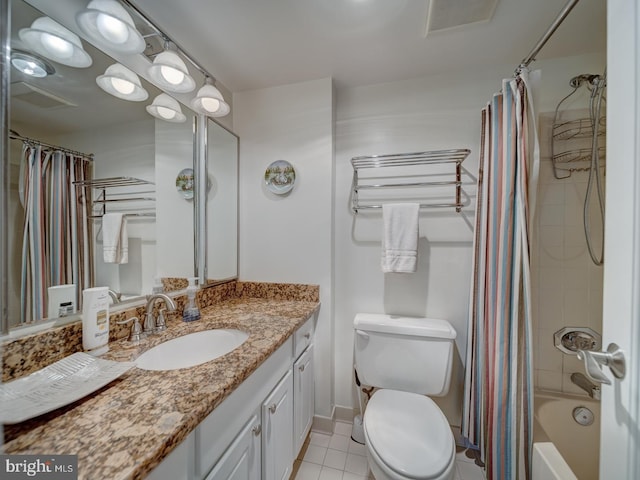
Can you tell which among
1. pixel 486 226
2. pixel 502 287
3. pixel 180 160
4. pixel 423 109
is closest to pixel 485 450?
pixel 502 287

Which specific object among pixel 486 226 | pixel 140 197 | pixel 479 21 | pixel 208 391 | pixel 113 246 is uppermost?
pixel 479 21

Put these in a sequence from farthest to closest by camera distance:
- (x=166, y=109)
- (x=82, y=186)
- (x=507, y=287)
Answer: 1. (x=166, y=109)
2. (x=507, y=287)
3. (x=82, y=186)

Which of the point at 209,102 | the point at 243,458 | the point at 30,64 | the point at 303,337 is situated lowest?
the point at 243,458

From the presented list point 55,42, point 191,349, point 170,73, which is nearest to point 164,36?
point 170,73

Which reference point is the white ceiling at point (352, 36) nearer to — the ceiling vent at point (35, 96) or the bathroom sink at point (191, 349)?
the ceiling vent at point (35, 96)

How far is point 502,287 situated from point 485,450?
82cm

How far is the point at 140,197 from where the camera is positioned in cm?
110

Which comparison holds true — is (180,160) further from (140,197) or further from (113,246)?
(113,246)

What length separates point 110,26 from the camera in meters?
0.92

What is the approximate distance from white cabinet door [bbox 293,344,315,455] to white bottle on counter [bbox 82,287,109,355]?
79 cm

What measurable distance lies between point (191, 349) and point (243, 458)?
1.55ft

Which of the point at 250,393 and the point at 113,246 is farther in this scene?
the point at 113,246

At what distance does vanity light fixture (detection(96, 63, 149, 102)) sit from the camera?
3.14ft

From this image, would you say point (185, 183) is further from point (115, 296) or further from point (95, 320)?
point (95, 320)
